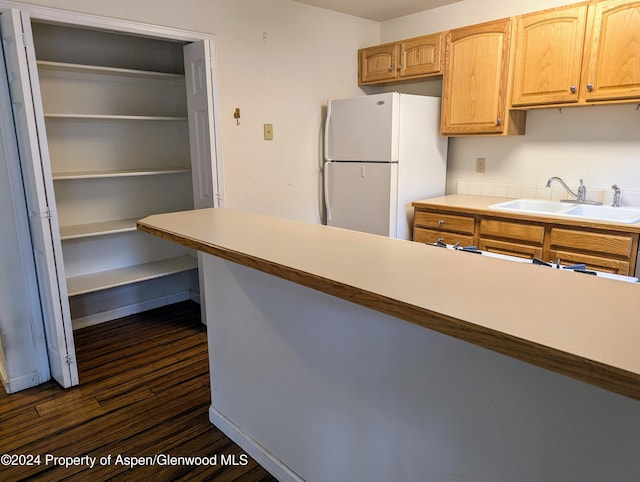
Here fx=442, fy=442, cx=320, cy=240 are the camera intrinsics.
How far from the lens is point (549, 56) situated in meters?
2.80

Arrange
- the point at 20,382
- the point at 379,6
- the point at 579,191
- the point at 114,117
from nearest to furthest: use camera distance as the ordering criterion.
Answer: the point at 20,382 < the point at 114,117 < the point at 579,191 < the point at 379,6

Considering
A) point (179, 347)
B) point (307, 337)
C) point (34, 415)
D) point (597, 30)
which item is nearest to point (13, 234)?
point (34, 415)

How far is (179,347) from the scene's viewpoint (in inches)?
117

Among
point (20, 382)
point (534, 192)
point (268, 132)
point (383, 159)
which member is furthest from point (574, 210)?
point (20, 382)

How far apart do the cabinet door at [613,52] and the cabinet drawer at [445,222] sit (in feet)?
3.45

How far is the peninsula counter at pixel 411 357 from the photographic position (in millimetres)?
802

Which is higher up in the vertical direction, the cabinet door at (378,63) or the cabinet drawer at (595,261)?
the cabinet door at (378,63)

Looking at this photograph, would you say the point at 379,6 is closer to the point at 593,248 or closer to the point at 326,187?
the point at 326,187

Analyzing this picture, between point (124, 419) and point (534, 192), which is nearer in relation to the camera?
point (124, 419)

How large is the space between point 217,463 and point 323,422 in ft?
2.11

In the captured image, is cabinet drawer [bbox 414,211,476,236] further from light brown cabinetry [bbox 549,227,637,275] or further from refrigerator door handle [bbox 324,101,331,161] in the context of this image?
refrigerator door handle [bbox 324,101,331,161]

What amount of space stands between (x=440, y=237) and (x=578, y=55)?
1.41m

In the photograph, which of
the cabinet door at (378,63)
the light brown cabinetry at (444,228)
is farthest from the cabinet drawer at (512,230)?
the cabinet door at (378,63)

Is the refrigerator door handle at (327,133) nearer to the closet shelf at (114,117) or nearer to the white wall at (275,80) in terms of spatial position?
the white wall at (275,80)
